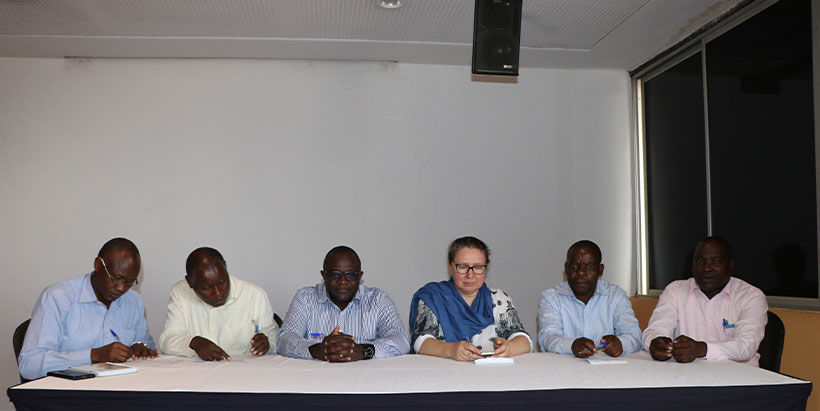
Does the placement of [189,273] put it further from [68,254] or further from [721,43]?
[721,43]

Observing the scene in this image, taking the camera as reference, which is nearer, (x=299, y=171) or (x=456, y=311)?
(x=456, y=311)

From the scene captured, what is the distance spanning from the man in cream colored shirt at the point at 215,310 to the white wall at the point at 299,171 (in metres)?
1.63

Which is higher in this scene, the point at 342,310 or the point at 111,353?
the point at 342,310

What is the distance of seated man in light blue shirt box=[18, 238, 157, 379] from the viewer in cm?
307

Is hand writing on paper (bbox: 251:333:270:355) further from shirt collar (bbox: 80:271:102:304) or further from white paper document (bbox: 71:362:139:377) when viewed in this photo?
shirt collar (bbox: 80:271:102:304)

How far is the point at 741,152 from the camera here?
4426 mm

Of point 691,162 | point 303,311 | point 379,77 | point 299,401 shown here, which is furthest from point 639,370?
point 379,77

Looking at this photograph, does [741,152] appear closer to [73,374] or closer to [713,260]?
[713,260]

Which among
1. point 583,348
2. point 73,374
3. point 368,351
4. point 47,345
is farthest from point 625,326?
point 47,345

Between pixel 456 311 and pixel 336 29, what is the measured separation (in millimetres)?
2358

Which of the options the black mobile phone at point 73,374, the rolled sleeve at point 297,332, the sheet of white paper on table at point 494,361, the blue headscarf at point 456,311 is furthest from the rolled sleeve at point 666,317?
the black mobile phone at point 73,374

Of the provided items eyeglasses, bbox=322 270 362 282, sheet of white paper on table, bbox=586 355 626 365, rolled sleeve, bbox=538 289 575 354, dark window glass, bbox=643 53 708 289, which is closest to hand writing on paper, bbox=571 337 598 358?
sheet of white paper on table, bbox=586 355 626 365

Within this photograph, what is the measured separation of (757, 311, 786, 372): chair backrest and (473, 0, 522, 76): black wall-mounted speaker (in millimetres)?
1920

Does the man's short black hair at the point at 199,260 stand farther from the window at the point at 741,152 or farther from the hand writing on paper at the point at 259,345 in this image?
the window at the point at 741,152
